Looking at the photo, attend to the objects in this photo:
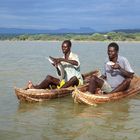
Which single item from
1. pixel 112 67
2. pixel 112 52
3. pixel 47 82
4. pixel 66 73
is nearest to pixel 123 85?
pixel 112 67

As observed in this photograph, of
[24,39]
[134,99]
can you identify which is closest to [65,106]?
[134,99]

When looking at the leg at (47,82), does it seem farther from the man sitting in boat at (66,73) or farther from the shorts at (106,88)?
the shorts at (106,88)

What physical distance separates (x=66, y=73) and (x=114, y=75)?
1.40 metres

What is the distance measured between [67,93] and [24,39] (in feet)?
364

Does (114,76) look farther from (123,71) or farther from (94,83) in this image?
(94,83)

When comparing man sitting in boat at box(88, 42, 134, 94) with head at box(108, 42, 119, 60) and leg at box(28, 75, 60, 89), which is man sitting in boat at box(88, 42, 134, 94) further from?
leg at box(28, 75, 60, 89)

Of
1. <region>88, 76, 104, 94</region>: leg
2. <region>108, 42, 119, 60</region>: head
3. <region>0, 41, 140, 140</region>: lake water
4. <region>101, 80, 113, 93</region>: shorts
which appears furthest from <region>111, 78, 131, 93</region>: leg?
<region>108, 42, 119, 60</region>: head

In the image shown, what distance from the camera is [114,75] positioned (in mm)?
11383

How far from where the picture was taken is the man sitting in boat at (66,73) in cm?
1166

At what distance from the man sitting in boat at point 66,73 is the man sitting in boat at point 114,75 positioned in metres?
0.81

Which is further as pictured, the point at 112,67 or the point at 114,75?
the point at 114,75

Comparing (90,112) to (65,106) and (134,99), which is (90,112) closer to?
(65,106)

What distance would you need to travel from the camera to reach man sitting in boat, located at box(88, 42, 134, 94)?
1091 centimetres

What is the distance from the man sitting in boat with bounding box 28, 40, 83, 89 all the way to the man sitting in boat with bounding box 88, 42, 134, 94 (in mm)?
813
